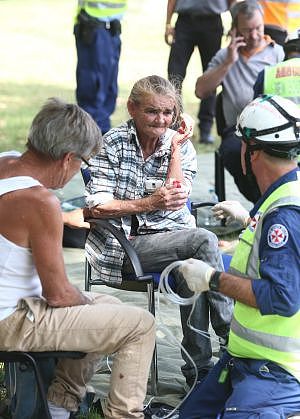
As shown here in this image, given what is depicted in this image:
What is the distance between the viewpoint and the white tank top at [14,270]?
11.9ft

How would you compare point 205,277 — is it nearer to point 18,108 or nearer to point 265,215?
point 265,215

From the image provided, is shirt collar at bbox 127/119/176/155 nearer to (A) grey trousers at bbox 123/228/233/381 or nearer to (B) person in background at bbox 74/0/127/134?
(A) grey trousers at bbox 123/228/233/381

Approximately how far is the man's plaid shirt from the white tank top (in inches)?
38.5

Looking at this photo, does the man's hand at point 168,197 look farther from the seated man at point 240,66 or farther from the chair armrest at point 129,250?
the seated man at point 240,66

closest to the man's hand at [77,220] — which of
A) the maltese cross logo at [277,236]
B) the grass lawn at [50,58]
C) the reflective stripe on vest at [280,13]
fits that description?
the maltese cross logo at [277,236]

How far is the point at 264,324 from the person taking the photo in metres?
3.44

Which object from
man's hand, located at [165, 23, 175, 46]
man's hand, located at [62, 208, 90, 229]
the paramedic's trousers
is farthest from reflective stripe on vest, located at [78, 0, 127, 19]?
the paramedic's trousers

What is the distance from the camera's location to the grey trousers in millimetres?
4523

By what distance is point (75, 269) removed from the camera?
20.8 ft

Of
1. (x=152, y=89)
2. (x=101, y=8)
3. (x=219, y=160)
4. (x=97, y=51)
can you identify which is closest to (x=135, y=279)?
(x=152, y=89)

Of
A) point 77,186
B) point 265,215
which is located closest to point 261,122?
point 265,215

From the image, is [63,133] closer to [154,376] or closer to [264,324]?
[264,324]

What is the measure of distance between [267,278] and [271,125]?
1.83ft

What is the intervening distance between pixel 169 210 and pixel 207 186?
387cm
